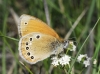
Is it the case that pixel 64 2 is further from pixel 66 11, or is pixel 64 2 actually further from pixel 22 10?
pixel 22 10

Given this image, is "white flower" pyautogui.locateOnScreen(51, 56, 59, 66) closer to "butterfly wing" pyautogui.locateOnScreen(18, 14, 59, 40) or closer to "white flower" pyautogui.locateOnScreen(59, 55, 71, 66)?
"white flower" pyautogui.locateOnScreen(59, 55, 71, 66)

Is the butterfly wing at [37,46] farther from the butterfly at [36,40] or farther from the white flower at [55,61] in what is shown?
the white flower at [55,61]

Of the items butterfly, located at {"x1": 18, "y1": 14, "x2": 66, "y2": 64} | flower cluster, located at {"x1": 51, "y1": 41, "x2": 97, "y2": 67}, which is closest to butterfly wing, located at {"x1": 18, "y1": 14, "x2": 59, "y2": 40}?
butterfly, located at {"x1": 18, "y1": 14, "x2": 66, "y2": 64}

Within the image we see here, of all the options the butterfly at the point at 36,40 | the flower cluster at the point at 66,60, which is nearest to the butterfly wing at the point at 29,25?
the butterfly at the point at 36,40

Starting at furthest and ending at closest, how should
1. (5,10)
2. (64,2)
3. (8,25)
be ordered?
(8,25) < (64,2) < (5,10)

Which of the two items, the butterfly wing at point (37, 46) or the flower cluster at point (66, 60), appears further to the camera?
the butterfly wing at point (37, 46)

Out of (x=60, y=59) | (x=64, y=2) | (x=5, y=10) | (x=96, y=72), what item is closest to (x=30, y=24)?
(x=60, y=59)

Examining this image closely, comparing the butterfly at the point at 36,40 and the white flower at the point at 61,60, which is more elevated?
the butterfly at the point at 36,40
